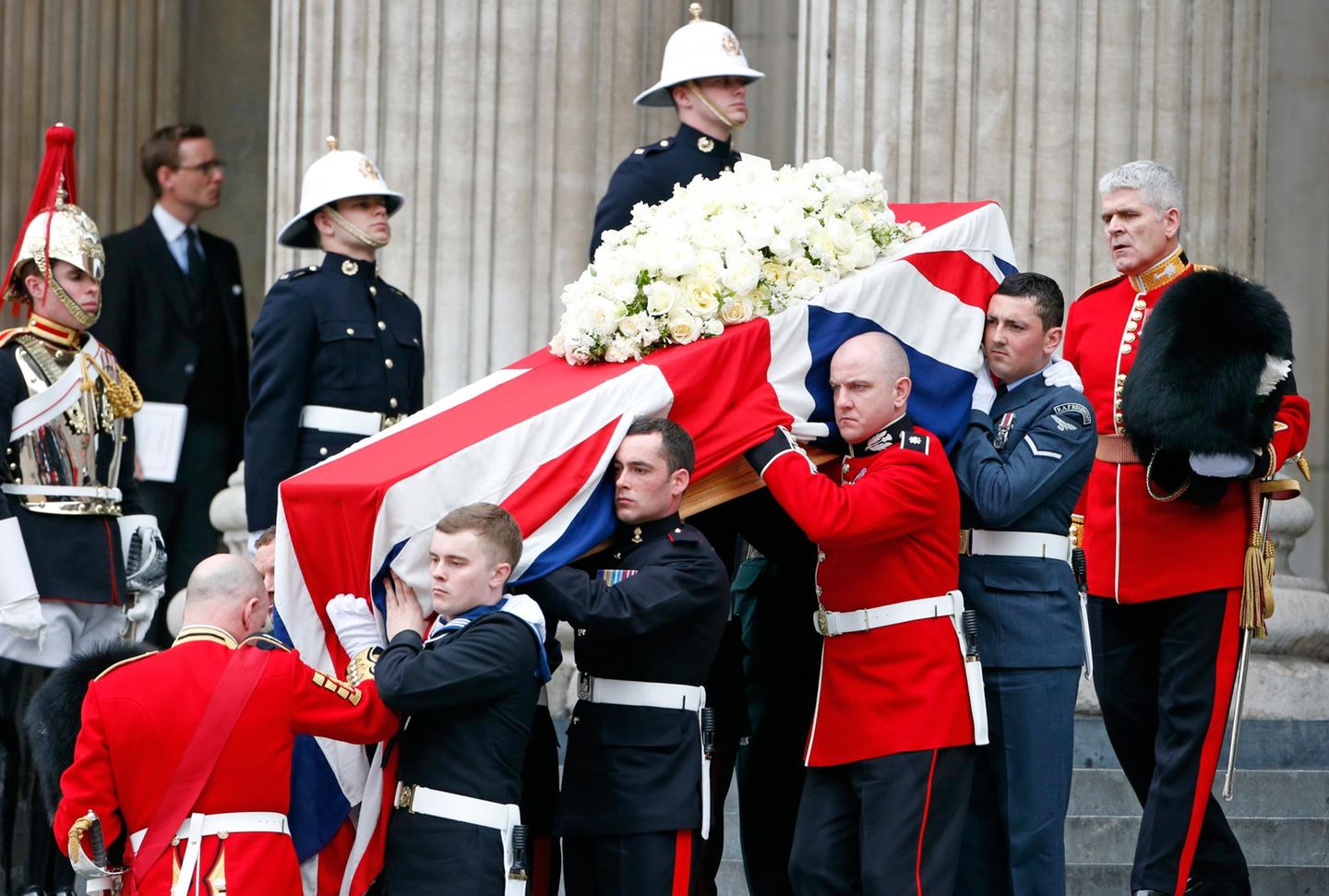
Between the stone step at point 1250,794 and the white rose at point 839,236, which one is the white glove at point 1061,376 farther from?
the stone step at point 1250,794

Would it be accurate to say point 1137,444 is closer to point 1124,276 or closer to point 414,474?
point 1124,276

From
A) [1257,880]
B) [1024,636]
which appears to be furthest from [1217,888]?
[1024,636]

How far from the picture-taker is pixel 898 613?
4906 millimetres

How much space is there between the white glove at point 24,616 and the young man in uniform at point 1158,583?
2.72m

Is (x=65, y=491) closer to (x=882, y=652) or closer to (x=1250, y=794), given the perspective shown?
(x=882, y=652)

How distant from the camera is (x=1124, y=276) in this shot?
578cm

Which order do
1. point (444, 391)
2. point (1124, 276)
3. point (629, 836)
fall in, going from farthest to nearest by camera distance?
point (444, 391) < point (1124, 276) < point (629, 836)

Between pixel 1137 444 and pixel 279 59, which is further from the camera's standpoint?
pixel 279 59

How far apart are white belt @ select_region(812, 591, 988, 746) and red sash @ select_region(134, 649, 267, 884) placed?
137cm

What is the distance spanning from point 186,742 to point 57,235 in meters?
2.26

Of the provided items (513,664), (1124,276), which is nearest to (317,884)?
(513,664)

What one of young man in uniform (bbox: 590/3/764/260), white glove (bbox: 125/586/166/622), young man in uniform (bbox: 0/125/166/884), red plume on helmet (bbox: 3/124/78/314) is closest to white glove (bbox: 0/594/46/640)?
young man in uniform (bbox: 0/125/166/884)

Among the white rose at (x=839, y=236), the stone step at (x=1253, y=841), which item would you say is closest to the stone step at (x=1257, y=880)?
the stone step at (x=1253, y=841)

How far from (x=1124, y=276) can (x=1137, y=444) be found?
22.8 inches
